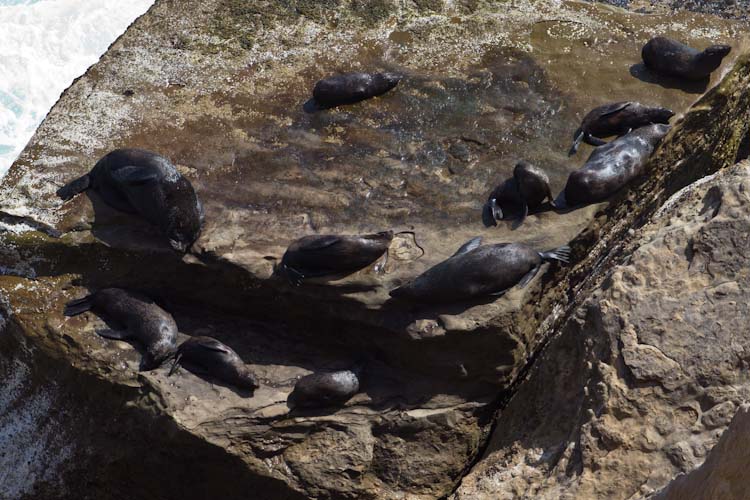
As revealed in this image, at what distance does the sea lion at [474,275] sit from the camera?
566 cm

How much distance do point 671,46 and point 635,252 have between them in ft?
9.35

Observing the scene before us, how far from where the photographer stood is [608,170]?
6320 mm

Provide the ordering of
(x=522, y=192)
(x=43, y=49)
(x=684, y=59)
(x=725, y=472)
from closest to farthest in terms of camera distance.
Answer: (x=725, y=472)
(x=522, y=192)
(x=684, y=59)
(x=43, y=49)

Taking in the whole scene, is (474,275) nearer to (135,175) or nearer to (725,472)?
(135,175)

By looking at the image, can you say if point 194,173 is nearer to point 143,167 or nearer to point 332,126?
point 143,167

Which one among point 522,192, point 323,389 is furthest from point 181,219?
point 522,192

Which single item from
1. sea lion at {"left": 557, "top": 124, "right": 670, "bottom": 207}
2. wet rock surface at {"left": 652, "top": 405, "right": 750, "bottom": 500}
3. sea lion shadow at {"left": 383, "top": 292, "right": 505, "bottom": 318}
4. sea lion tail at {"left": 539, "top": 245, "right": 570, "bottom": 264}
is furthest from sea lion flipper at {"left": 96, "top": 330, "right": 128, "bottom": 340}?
wet rock surface at {"left": 652, "top": 405, "right": 750, "bottom": 500}

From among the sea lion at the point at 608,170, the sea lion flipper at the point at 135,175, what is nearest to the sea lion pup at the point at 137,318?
the sea lion flipper at the point at 135,175

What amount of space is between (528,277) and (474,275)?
16.9 inches

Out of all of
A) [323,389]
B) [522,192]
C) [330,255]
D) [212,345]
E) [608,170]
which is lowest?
[323,389]

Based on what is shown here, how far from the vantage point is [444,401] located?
6.05 metres

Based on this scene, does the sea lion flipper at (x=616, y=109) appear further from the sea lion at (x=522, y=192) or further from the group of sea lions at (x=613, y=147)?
the sea lion at (x=522, y=192)

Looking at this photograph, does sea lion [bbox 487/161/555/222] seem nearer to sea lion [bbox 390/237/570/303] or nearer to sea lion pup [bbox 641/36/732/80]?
sea lion [bbox 390/237/570/303]

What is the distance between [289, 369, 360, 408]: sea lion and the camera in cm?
586
